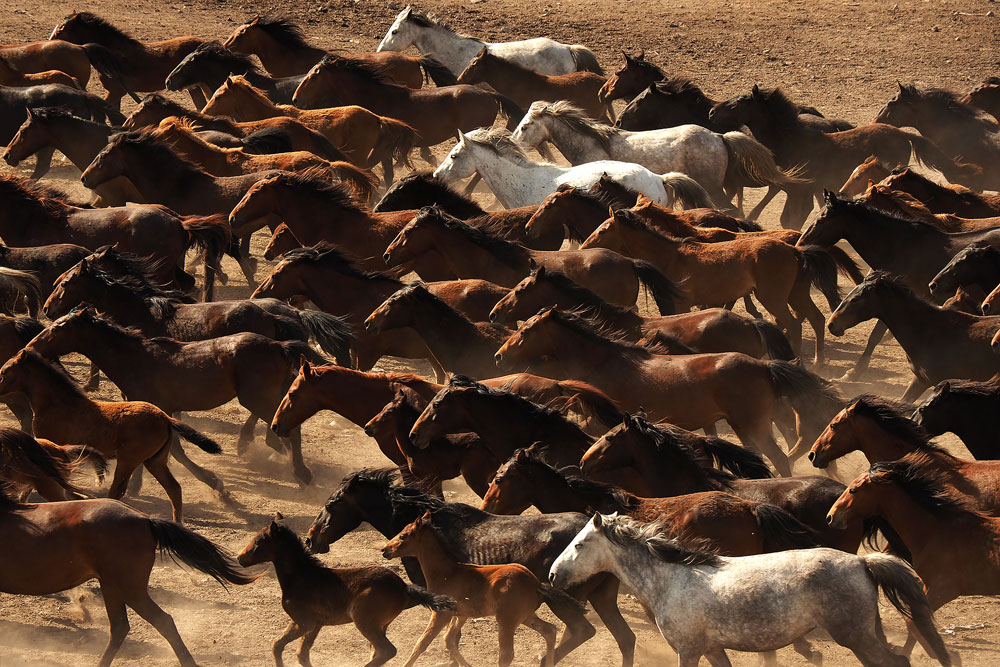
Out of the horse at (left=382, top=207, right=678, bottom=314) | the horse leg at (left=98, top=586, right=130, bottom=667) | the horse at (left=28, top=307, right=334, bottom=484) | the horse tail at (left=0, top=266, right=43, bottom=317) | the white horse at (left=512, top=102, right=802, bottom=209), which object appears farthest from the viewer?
the white horse at (left=512, top=102, right=802, bottom=209)

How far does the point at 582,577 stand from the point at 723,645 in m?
0.75

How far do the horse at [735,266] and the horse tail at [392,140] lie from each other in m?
3.87

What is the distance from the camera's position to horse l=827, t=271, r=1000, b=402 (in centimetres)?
913

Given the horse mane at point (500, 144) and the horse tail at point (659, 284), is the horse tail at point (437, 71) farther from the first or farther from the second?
the horse tail at point (659, 284)

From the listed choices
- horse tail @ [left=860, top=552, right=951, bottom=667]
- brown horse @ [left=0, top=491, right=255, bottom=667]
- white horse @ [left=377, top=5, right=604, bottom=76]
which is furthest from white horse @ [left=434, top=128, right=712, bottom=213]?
horse tail @ [left=860, top=552, right=951, bottom=667]

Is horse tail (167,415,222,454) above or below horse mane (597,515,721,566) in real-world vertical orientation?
below

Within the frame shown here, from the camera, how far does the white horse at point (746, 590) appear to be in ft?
19.1

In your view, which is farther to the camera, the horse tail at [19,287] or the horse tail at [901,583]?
the horse tail at [19,287]

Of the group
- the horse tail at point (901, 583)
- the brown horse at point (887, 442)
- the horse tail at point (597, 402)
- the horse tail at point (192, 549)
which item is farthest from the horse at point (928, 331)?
the horse tail at point (192, 549)

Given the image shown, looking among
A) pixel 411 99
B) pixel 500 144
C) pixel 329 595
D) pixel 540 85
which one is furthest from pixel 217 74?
pixel 329 595

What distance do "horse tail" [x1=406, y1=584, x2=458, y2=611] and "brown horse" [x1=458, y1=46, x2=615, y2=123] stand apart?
33.9 ft

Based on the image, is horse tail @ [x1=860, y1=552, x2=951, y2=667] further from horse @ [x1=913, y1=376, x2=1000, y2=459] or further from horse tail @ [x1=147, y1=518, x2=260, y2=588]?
horse tail @ [x1=147, y1=518, x2=260, y2=588]

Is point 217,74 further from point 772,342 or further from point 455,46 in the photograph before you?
point 772,342

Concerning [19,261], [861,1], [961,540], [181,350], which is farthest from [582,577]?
[861,1]
